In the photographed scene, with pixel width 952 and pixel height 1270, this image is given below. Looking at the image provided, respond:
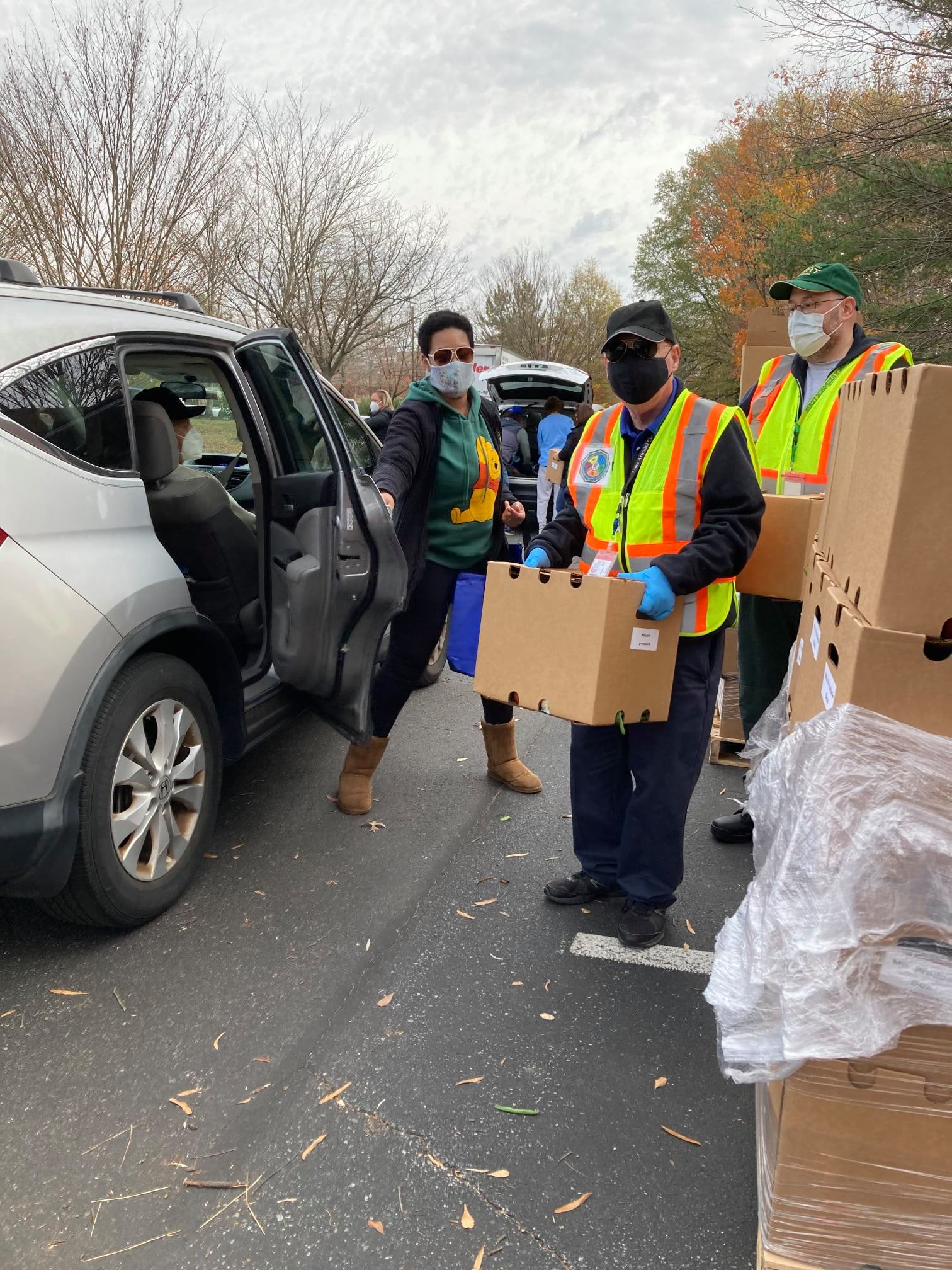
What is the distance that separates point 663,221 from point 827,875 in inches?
1660

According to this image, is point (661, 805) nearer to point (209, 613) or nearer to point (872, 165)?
point (209, 613)

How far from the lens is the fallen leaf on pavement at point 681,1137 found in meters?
2.01

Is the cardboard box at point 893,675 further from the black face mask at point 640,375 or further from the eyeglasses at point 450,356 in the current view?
the eyeglasses at point 450,356

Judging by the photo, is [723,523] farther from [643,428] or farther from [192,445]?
[192,445]

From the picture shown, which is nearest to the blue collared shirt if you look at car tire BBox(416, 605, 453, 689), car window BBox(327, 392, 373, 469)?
car window BBox(327, 392, 373, 469)

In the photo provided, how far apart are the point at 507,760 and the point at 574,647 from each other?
68.8 inches

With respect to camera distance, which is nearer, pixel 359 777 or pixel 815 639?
pixel 815 639

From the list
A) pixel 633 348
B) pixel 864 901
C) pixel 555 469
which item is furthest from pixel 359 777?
pixel 555 469

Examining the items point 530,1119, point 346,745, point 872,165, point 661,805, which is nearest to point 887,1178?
point 530,1119

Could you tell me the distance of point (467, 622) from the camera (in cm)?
349

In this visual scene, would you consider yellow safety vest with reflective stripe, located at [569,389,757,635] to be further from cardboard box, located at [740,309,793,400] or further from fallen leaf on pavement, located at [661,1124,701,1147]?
cardboard box, located at [740,309,793,400]

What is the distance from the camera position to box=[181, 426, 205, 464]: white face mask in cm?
406

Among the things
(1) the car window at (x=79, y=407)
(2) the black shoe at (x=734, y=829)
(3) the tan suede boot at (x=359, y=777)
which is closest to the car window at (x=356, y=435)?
(3) the tan suede boot at (x=359, y=777)

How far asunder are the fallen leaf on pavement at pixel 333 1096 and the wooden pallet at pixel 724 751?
103 inches
